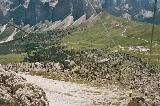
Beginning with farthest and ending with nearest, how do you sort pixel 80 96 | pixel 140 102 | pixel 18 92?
pixel 80 96
pixel 140 102
pixel 18 92

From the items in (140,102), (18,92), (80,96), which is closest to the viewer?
(18,92)

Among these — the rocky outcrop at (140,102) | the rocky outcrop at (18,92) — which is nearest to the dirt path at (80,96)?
the rocky outcrop at (140,102)

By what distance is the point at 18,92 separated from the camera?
77.9 ft

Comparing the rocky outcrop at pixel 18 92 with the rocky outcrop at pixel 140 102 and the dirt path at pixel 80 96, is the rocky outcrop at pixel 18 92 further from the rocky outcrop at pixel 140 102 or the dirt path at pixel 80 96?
the dirt path at pixel 80 96

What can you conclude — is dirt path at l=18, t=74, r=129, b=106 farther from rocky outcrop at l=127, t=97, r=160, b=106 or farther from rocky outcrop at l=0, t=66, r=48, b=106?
rocky outcrop at l=0, t=66, r=48, b=106

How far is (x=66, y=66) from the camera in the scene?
408 ft

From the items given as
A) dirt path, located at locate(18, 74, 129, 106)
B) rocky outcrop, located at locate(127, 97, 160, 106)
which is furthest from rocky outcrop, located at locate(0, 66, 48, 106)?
dirt path, located at locate(18, 74, 129, 106)

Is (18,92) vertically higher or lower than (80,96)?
higher

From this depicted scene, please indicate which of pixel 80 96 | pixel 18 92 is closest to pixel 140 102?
pixel 18 92

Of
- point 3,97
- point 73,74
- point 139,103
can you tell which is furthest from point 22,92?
point 73,74

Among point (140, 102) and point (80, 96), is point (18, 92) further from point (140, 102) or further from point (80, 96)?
point (80, 96)

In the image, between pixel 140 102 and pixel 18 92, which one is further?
pixel 140 102

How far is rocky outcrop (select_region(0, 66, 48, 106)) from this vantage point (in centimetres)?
2214

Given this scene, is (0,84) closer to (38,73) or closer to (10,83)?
(10,83)
